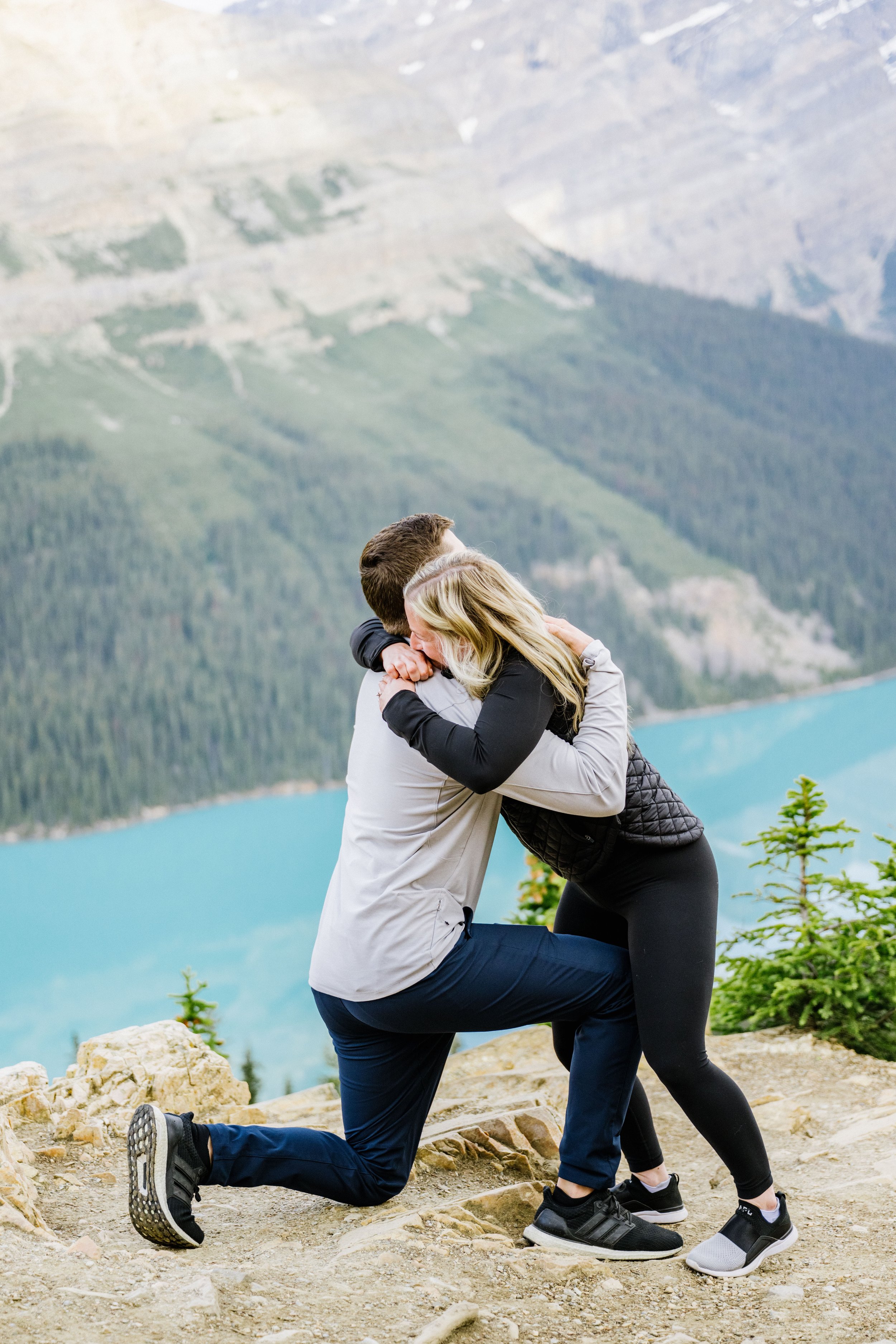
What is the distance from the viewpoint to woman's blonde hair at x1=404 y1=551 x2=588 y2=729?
8.77 ft

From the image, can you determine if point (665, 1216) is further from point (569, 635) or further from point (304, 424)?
point (304, 424)

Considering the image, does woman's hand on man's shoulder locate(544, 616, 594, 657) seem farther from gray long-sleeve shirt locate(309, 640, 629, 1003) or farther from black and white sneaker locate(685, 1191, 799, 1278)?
black and white sneaker locate(685, 1191, 799, 1278)

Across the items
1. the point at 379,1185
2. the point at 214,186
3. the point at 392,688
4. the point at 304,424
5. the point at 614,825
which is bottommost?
the point at 379,1185

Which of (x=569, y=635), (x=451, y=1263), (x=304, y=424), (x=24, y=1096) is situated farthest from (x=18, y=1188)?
(x=304, y=424)

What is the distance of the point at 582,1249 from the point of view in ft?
9.52

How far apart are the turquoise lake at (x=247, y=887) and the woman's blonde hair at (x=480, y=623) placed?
30.6m

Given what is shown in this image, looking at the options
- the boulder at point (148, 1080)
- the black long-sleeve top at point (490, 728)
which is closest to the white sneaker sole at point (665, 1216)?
the black long-sleeve top at point (490, 728)

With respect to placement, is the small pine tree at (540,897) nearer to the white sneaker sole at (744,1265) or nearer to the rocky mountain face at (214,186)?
the white sneaker sole at (744,1265)

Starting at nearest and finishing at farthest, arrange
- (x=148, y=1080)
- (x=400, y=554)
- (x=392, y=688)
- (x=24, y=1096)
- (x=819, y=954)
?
(x=392, y=688) < (x=400, y=554) < (x=24, y=1096) < (x=148, y=1080) < (x=819, y=954)

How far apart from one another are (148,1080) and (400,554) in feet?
8.76

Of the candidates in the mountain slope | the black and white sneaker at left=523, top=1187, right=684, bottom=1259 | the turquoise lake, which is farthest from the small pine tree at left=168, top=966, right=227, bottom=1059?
Result: the mountain slope

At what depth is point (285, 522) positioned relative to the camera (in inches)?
4796

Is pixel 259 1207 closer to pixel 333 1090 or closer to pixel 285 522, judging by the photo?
pixel 333 1090

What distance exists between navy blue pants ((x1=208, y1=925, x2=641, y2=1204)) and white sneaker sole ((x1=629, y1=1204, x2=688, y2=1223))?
0.37 meters
